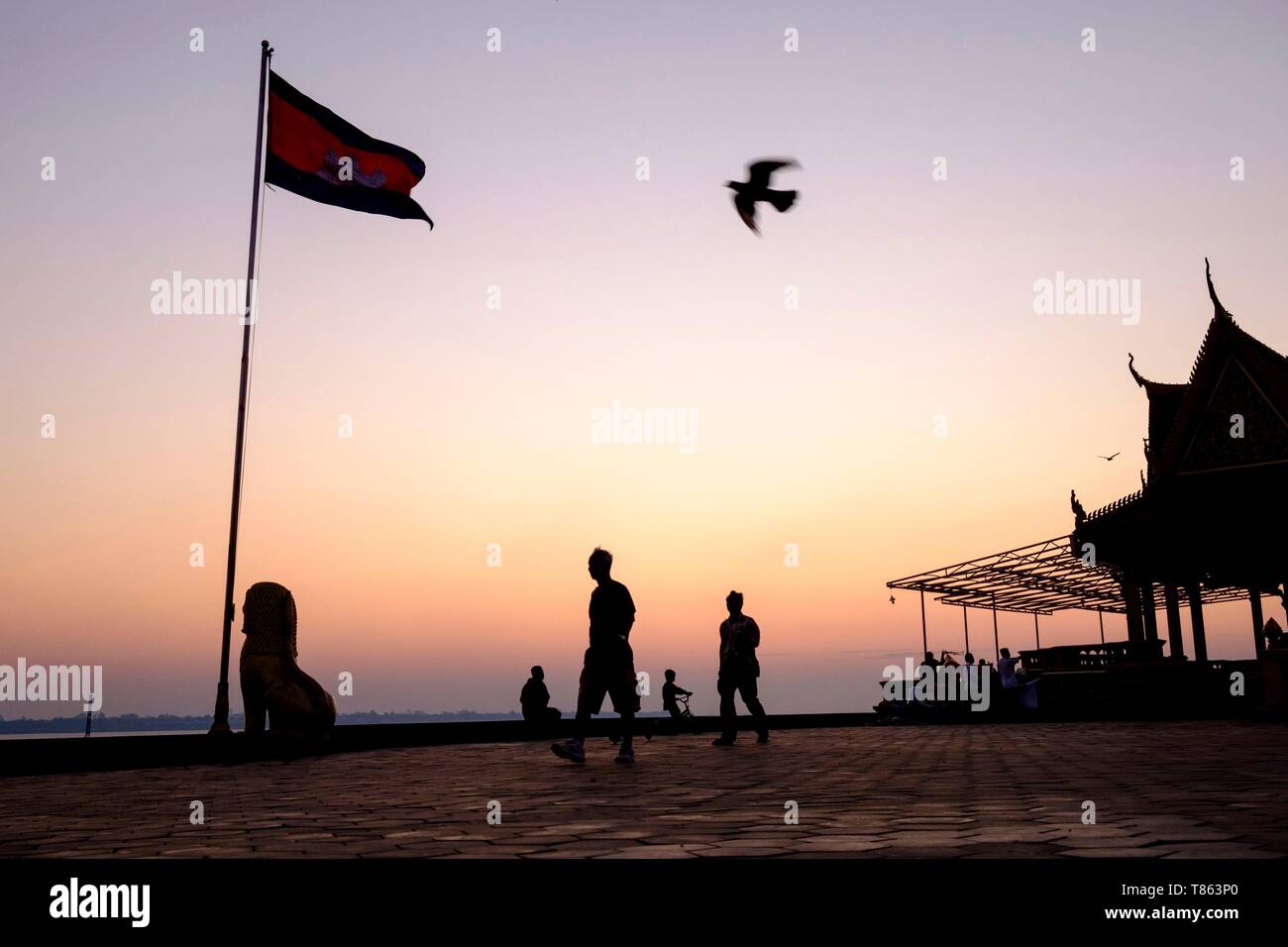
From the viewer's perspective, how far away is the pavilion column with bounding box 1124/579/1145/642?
2738cm

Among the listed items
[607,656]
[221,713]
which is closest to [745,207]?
[607,656]

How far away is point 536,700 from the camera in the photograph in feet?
68.8

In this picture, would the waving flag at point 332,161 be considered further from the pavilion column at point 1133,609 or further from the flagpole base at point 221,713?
the pavilion column at point 1133,609

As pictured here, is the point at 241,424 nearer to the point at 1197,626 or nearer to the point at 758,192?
the point at 758,192

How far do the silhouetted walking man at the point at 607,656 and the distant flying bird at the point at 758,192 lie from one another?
148 inches

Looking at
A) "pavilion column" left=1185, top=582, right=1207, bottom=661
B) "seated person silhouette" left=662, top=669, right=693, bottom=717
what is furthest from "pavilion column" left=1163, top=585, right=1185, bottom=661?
"seated person silhouette" left=662, top=669, right=693, bottom=717

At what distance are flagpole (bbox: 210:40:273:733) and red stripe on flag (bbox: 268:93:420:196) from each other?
→ 0.28 m

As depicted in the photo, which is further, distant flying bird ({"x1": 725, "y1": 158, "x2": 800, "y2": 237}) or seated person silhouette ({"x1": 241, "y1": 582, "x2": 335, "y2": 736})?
seated person silhouette ({"x1": 241, "y1": 582, "x2": 335, "y2": 736})

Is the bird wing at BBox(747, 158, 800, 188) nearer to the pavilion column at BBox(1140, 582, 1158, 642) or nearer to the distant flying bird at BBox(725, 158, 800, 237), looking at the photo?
the distant flying bird at BBox(725, 158, 800, 237)

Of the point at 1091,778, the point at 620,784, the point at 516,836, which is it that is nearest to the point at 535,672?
the point at 620,784

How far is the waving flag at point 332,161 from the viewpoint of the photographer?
16.2 m

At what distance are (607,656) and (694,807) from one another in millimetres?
5021
